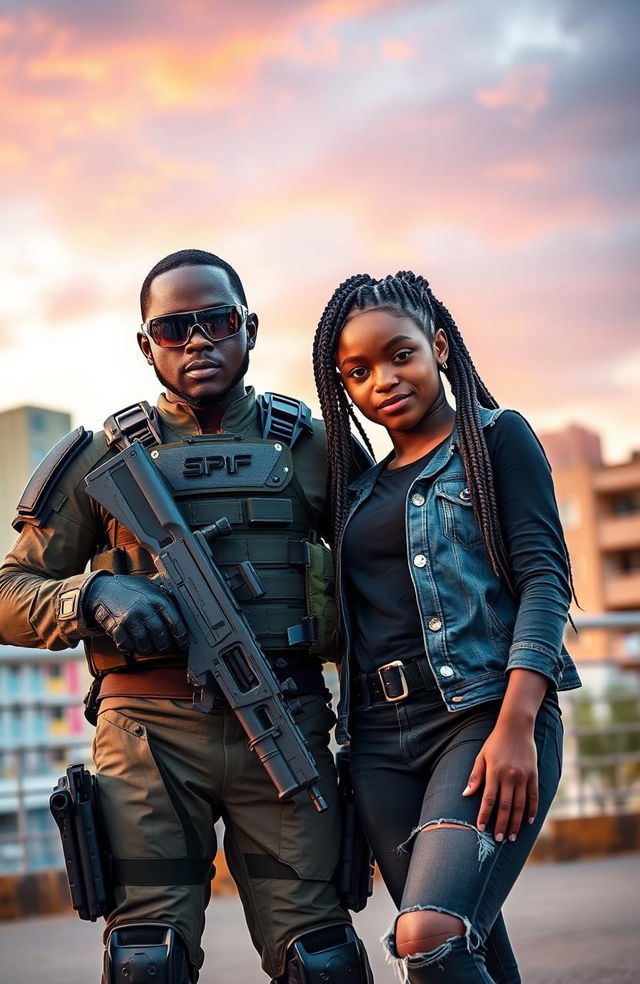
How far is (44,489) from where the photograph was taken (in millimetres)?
3328

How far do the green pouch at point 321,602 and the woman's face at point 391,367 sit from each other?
0.41 m

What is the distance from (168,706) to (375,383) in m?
0.95

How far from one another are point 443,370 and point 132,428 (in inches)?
33.0

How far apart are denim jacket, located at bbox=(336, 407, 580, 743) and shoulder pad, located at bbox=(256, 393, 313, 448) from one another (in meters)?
0.56

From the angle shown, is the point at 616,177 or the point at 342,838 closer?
the point at 342,838

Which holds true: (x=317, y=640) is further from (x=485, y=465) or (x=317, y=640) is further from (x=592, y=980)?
(x=592, y=980)

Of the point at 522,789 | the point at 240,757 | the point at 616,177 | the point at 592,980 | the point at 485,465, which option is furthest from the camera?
the point at 616,177

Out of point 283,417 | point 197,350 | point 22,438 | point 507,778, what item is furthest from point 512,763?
point 22,438

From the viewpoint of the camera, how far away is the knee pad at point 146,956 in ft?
9.73

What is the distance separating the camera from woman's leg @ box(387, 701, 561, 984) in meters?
2.57

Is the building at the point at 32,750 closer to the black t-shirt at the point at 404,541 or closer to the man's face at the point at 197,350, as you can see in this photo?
the man's face at the point at 197,350

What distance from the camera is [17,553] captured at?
3.38m

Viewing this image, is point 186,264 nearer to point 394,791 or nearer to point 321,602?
point 321,602

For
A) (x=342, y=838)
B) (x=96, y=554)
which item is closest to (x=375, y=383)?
(x=96, y=554)
